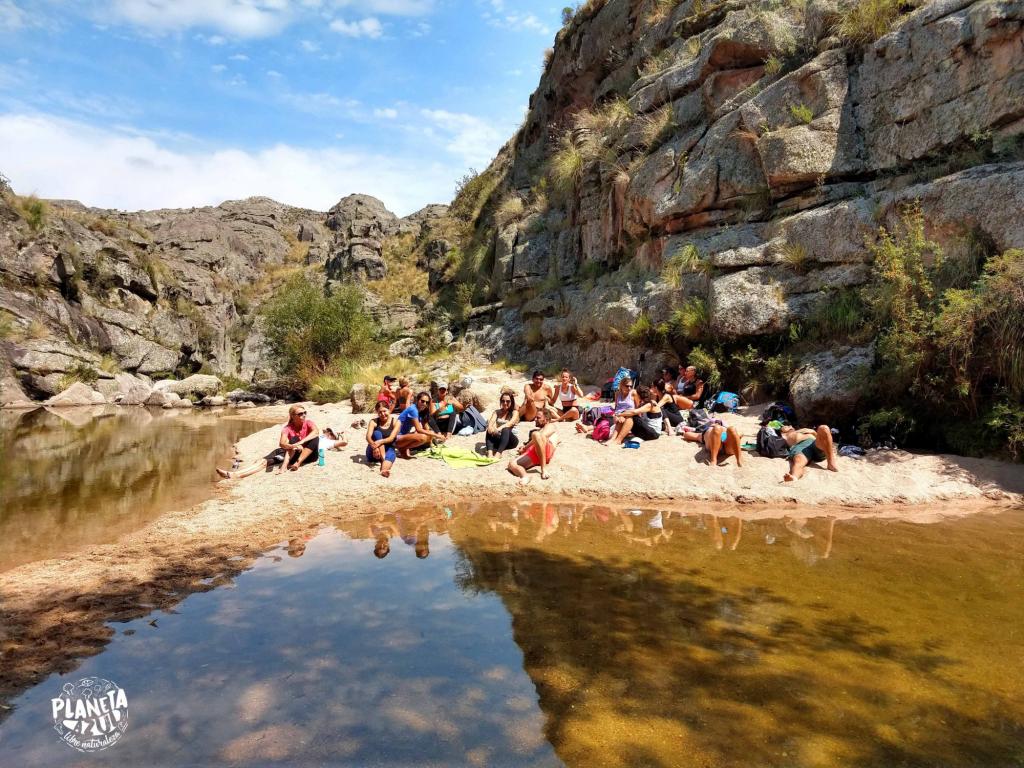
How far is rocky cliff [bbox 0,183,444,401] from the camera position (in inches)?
1096

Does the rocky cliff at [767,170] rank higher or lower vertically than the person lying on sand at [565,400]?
higher

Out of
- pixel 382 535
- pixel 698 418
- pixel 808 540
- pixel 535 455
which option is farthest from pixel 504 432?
pixel 808 540

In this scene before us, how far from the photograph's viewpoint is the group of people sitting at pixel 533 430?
9109 millimetres

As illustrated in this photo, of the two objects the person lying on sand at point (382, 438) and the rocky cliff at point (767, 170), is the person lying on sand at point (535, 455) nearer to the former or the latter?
the person lying on sand at point (382, 438)

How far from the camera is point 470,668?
3777 millimetres

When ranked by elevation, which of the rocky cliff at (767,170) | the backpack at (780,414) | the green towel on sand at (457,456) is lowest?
the green towel on sand at (457,456)

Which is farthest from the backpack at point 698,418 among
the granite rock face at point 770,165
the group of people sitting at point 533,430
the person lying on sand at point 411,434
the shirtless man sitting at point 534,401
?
the person lying on sand at point 411,434

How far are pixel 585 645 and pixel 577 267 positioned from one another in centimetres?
1680

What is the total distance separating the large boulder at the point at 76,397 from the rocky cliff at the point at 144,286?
96 cm

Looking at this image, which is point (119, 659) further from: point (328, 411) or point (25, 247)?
point (25, 247)

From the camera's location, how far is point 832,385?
32.3 feet

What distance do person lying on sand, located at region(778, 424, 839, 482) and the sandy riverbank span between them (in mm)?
172

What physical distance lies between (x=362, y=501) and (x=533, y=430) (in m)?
3.24

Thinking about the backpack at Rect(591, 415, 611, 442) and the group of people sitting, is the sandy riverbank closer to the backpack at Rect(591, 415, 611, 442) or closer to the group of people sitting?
the group of people sitting
